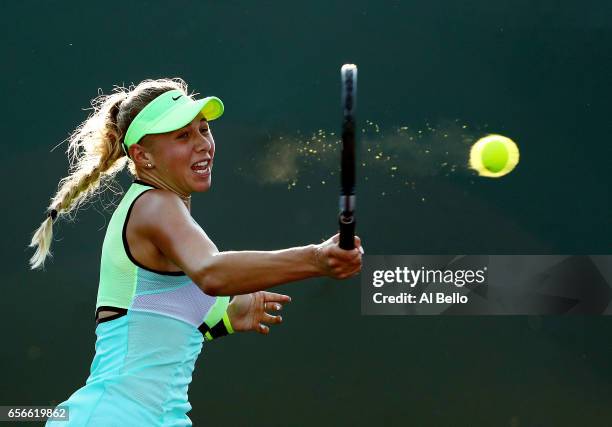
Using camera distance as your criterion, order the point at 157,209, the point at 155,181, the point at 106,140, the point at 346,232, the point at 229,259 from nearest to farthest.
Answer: the point at 346,232
the point at 229,259
the point at 157,209
the point at 155,181
the point at 106,140

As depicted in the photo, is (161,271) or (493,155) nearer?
(161,271)

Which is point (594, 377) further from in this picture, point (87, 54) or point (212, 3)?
point (87, 54)

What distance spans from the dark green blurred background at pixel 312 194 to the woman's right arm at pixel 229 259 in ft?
7.22

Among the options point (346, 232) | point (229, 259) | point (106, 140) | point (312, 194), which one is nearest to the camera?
point (346, 232)

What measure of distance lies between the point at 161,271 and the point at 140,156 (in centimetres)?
34

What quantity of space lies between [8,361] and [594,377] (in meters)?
2.85

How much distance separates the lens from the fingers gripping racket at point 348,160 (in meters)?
1.83

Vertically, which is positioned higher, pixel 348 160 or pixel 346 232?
pixel 348 160

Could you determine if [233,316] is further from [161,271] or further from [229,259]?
[229,259]

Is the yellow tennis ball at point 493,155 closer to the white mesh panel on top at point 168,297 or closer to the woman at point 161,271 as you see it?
the woman at point 161,271

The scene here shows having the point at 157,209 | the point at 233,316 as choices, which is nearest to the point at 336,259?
the point at 157,209

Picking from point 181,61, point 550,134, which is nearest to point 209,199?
point 181,61

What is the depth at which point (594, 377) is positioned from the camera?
4371 millimetres

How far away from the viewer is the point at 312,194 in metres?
4.30
